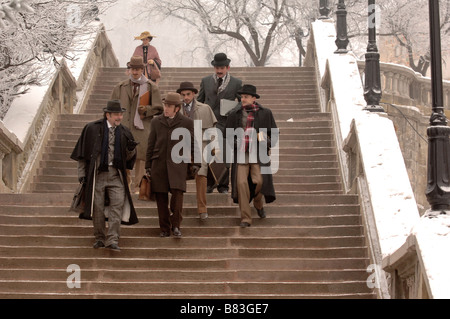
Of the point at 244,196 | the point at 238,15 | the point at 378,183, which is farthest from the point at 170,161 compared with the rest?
the point at 238,15

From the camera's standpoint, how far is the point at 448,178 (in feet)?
34.6

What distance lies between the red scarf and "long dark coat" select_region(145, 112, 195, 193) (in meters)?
0.70

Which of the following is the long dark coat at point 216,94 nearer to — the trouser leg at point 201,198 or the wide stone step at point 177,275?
the trouser leg at point 201,198

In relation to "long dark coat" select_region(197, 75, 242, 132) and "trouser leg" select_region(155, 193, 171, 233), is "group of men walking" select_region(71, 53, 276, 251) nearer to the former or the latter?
"trouser leg" select_region(155, 193, 171, 233)

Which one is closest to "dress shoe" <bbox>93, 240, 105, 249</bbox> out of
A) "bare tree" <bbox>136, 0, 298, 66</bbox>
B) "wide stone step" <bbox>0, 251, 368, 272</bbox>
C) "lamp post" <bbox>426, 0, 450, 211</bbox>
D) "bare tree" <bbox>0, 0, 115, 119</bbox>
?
"wide stone step" <bbox>0, 251, 368, 272</bbox>

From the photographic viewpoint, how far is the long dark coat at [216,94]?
15148mm

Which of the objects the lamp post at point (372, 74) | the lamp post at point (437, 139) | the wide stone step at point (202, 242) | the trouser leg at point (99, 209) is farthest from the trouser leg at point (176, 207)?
the lamp post at point (372, 74)

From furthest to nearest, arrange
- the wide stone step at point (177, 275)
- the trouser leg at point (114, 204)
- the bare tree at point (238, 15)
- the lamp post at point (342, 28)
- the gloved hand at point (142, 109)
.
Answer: the bare tree at point (238, 15)
the lamp post at point (342, 28)
the gloved hand at point (142, 109)
the trouser leg at point (114, 204)
the wide stone step at point (177, 275)

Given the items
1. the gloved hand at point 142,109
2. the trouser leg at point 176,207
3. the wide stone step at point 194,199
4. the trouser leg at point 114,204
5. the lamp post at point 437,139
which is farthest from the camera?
the gloved hand at point 142,109

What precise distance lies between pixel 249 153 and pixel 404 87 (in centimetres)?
1412

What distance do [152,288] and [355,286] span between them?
2.23 m
